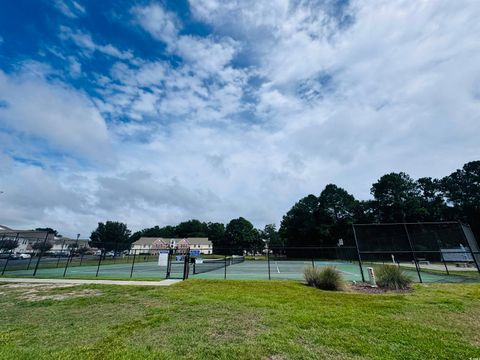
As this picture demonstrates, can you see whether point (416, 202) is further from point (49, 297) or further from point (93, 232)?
point (93, 232)

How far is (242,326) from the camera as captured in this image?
18.4 ft

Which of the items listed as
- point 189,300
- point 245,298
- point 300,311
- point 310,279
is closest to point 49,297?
point 189,300

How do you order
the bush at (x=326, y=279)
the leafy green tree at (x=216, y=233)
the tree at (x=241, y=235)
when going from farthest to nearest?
1. the leafy green tree at (x=216, y=233)
2. the tree at (x=241, y=235)
3. the bush at (x=326, y=279)

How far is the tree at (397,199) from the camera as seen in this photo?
48.5 metres

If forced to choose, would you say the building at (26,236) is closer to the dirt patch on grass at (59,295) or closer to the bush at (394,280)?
the dirt patch on grass at (59,295)

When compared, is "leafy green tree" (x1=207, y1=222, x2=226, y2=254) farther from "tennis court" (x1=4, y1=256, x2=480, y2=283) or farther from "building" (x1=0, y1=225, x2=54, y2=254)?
"tennis court" (x1=4, y1=256, x2=480, y2=283)

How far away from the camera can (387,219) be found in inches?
2035

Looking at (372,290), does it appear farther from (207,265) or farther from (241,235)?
(241,235)

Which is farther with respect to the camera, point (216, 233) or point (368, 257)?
point (216, 233)

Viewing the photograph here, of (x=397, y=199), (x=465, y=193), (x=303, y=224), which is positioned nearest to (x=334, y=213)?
(x=303, y=224)

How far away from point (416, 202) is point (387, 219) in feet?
21.5

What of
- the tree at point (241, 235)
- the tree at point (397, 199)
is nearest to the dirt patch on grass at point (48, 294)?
the tree at point (397, 199)

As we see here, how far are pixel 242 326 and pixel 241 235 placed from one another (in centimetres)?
9545

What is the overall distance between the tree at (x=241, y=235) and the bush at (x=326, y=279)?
86.0 metres
